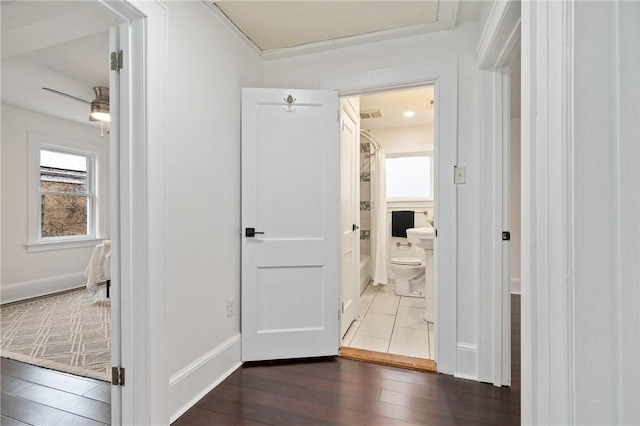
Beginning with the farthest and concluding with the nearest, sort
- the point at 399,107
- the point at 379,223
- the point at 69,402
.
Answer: the point at 379,223, the point at 399,107, the point at 69,402

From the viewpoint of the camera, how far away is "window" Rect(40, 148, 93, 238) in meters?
4.29

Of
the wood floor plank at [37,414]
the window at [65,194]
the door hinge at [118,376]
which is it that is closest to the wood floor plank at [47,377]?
the wood floor plank at [37,414]

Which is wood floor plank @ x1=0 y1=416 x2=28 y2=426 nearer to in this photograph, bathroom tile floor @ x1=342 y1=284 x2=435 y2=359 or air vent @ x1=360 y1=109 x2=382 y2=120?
bathroom tile floor @ x1=342 y1=284 x2=435 y2=359

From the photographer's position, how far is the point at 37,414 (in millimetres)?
1648

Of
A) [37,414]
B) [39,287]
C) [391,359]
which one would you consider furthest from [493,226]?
[39,287]

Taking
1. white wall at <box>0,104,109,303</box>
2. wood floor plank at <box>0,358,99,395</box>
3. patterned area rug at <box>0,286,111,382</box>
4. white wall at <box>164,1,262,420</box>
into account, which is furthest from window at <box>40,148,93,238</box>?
white wall at <box>164,1,262,420</box>

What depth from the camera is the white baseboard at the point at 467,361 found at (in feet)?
6.56

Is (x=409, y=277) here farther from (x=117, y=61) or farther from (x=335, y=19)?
(x=117, y=61)

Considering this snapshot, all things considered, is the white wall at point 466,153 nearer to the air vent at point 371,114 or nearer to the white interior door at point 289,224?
the white interior door at point 289,224

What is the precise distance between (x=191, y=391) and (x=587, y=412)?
1759 mm

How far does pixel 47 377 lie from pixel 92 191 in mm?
3589

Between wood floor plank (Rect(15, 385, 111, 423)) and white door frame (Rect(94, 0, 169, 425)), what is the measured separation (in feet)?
1.06

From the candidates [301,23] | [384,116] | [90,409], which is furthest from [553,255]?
[384,116]

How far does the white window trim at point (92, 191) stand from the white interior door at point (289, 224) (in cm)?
374
